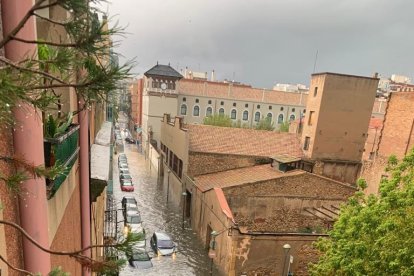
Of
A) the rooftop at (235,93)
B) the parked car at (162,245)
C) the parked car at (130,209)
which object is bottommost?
the parked car at (162,245)

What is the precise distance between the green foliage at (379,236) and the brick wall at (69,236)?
8.00 m

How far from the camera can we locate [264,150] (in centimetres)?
2552

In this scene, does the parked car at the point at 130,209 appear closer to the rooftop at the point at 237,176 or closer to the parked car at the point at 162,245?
the parked car at the point at 162,245

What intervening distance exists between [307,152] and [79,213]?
22564 mm

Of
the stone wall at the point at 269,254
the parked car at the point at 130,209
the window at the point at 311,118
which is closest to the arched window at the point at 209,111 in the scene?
the window at the point at 311,118

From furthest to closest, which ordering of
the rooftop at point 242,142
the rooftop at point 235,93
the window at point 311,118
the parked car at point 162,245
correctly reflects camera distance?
the rooftop at point 235,93
the window at point 311,118
the rooftop at point 242,142
the parked car at point 162,245

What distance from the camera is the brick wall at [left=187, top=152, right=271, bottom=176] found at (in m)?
24.5

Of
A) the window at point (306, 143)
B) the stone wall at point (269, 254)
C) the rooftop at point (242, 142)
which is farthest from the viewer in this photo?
the window at point (306, 143)

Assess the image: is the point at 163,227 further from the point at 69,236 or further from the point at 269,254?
the point at 69,236

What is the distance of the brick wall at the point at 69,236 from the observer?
4.21 metres

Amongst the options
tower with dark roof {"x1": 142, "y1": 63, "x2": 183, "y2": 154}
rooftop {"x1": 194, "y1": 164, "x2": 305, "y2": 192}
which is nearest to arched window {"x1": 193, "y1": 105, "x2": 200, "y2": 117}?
tower with dark roof {"x1": 142, "y1": 63, "x2": 183, "y2": 154}

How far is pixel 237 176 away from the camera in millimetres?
22531

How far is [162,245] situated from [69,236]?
48.9 ft

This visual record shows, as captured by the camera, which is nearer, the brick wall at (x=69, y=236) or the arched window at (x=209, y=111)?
the brick wall at (x=69, y=236)
